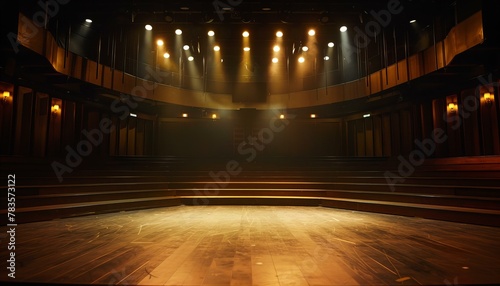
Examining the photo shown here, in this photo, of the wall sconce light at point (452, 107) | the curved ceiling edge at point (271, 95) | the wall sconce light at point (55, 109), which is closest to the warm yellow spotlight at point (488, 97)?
the wall sconce light at point (452, 107)

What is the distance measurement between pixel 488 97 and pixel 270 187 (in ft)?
17.7

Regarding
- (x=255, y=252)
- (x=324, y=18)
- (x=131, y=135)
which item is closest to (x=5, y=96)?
(x=131, y=135)

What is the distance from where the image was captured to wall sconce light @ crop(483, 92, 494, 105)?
256 inches

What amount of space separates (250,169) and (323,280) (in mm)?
6451

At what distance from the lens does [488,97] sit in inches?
258

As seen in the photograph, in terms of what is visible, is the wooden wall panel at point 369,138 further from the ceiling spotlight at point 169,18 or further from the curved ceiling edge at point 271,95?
the ceiling spotlight at point 169,18

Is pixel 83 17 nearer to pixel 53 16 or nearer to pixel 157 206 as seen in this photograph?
pixel 53 16

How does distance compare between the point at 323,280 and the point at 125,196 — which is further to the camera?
the point at 125,196

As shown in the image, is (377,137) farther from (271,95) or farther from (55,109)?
(55,109)

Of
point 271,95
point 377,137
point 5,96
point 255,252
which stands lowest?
point 255,252

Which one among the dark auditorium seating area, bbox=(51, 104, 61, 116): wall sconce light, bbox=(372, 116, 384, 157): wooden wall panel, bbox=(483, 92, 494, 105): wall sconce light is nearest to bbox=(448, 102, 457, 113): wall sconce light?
bbox=(483, 92, 494, 105): wall sconce light

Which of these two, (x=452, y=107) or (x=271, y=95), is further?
(x=271, y=95)

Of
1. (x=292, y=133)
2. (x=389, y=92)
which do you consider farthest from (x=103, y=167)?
(x=389, y=92)

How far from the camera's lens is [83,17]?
7.23 metres
